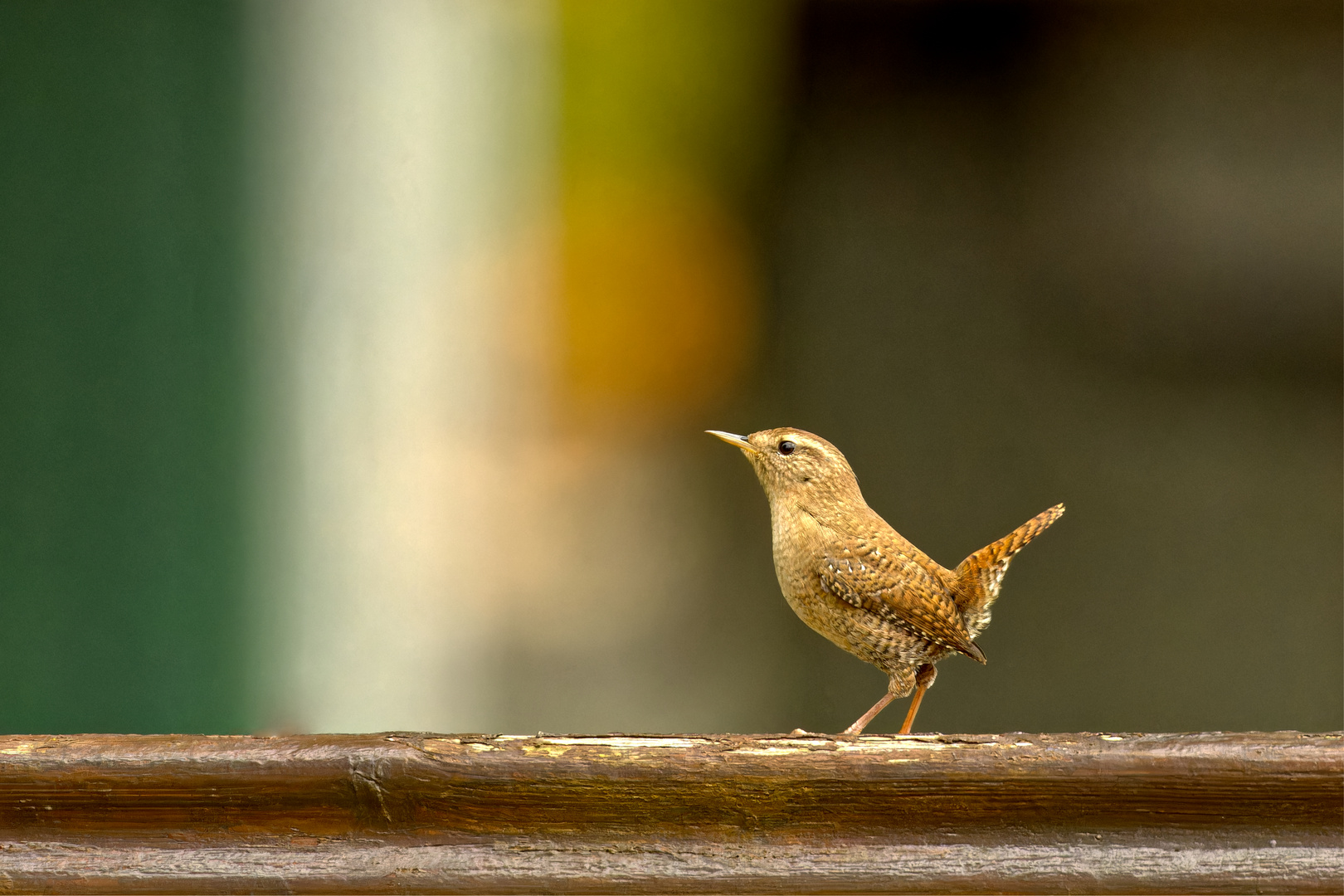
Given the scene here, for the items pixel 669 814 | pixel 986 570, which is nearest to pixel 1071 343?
pixel 986 570

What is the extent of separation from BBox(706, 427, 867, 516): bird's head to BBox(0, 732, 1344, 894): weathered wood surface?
19.5 inches

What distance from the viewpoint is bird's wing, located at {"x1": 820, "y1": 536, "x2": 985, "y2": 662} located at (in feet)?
3.58

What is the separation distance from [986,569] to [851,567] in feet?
0.55

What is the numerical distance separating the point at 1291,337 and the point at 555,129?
0.95 metres

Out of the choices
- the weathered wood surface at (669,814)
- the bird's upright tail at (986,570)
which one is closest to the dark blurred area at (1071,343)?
the bird's upright tail at (986,570)

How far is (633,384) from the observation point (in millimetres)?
1504

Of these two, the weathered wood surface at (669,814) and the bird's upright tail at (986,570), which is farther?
the bird's upright tail at (986,570)

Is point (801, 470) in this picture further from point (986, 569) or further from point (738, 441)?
point (986, 569)

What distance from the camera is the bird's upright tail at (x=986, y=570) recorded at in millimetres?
1149

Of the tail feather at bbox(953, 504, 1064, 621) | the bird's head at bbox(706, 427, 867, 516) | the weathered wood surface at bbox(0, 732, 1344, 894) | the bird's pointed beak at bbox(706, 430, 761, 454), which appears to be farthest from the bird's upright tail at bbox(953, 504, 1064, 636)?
the weathered wood surface at bbox(0, 732, 1344, 894)

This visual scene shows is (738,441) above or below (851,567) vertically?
above

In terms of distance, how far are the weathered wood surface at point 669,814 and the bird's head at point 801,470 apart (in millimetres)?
495

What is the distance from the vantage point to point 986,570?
1.17 m

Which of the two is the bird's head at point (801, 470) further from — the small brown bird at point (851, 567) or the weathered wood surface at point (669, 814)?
the weathered wood surface at point (669, 814)
